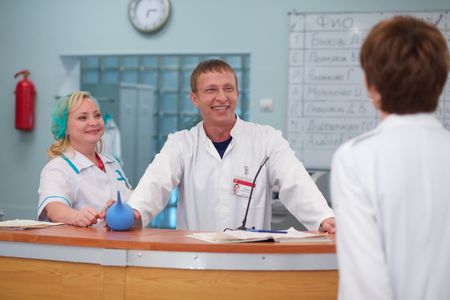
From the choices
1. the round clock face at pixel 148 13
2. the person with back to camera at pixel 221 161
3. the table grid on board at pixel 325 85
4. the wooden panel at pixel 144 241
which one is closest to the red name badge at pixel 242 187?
the person with back to camera at pixel 221 161

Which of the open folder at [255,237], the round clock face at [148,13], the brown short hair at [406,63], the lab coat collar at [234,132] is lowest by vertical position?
the open folder at [255,237]

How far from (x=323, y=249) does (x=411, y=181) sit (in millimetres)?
608

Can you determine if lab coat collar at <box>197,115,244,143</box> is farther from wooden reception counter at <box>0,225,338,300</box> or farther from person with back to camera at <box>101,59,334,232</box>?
wooden reception counter at <box>0,225,338,300</box>

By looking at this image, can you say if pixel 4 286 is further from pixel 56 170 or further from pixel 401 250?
pixel 401 250

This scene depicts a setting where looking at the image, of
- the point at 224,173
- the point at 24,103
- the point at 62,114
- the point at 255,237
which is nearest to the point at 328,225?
the point at 255,237

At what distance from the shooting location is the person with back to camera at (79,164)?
9.04ft

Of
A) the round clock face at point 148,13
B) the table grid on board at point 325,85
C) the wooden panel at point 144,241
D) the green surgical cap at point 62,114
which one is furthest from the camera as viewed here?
the round clock face at point 148,13

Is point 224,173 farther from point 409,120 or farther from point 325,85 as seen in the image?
point 325,85

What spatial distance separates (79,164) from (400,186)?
1.74m

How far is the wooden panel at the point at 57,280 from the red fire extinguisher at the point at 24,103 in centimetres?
405

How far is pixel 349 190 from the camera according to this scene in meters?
1.44

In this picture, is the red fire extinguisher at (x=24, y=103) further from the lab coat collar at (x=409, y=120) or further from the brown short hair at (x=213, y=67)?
the lab coat collar at (x=409, y=120)

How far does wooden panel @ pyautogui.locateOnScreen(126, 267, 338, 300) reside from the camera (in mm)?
1960

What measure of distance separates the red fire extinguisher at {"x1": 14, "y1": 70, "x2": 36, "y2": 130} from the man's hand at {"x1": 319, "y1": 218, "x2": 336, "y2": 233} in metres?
4.22
